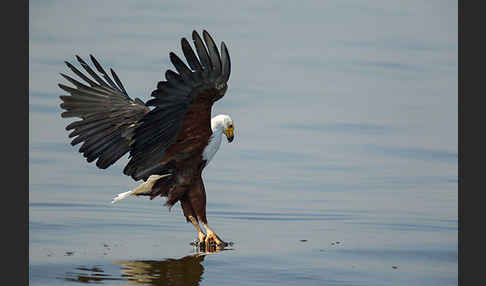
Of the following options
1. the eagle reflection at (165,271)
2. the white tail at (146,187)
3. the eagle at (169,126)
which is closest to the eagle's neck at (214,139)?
the eagle at (169,126)

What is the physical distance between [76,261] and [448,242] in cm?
284

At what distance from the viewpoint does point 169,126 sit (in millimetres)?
6789

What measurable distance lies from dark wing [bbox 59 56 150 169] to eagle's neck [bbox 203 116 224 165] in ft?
2.00

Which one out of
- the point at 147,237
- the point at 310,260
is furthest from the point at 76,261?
the point at 310,260

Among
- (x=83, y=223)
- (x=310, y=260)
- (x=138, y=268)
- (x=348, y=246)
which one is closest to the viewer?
(x=138, y=268)

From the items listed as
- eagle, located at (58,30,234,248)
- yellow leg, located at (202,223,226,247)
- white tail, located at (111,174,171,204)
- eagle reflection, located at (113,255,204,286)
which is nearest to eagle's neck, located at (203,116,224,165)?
eagle, located at (58,30,234,248)

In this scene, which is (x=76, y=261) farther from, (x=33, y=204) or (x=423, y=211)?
(x=423, y=211)

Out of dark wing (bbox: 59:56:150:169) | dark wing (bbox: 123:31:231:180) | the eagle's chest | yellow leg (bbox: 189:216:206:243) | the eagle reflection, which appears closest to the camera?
the eagle reflection

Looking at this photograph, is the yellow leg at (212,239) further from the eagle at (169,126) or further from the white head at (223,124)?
the white head at (223,124)

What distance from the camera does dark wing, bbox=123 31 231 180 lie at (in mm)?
6312

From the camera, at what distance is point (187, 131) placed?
6961mm

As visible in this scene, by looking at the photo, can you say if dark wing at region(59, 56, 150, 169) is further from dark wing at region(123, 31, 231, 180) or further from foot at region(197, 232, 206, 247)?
foot at region(197, 232, 206, 247)

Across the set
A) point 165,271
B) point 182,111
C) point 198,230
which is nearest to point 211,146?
point 182,111

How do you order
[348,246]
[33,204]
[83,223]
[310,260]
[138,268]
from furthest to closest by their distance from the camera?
[33,204] → [83,223] → [348,246] → [310,260] → [138,268]
